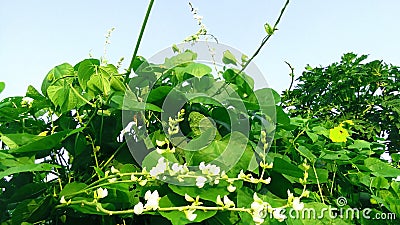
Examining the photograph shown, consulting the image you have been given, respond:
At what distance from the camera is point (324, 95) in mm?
3252

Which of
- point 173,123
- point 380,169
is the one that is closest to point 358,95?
point 380,169

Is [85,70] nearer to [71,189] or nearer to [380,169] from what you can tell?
[71,189]

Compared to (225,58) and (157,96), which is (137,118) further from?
(225,58)

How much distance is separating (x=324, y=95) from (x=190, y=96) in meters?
2.55

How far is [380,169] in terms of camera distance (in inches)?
42.5

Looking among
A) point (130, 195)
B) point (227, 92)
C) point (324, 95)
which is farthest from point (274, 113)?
point (324, 95)

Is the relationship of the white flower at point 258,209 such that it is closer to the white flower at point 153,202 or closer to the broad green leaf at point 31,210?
the white flower at point 153,202

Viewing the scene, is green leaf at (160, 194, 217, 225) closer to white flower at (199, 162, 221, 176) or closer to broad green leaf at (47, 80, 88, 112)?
white flower at (199, 162, 221, 176)

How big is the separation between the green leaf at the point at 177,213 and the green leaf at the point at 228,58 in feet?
1.19

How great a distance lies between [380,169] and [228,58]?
445 mm

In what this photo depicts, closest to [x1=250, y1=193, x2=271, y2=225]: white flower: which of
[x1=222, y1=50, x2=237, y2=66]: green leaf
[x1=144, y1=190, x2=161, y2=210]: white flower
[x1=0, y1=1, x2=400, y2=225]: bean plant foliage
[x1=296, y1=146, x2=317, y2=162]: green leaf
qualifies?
[x1=0, y1=1, x2=400, y2=225]: bean plant foliage

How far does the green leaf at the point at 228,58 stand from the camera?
3.24ft

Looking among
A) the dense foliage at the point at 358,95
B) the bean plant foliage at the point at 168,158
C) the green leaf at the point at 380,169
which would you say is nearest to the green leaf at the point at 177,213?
the bean plant foliage at the point at 168,158

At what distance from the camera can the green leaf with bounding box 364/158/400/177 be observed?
106 centimetres
